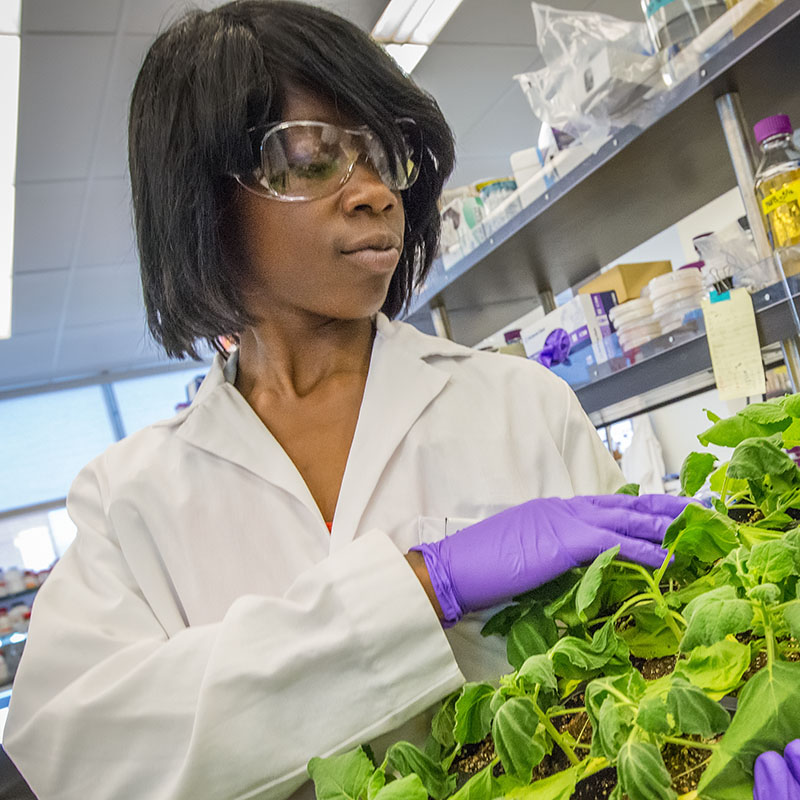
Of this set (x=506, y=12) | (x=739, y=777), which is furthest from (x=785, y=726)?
(x=506, y=12)

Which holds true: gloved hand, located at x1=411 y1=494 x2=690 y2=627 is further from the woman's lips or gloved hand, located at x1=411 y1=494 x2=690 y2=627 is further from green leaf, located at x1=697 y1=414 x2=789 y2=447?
the woman's lips

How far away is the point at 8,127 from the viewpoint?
386 centimetres

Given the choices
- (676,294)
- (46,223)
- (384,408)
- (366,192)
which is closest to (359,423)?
(384,408)

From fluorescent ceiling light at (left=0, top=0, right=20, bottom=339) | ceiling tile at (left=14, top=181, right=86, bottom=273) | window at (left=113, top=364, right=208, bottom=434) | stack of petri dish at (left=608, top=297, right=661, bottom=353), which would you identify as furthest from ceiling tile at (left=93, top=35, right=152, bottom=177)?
window at (left=113, top=364, right=208, bottom=434)

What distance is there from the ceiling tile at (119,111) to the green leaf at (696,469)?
295cm

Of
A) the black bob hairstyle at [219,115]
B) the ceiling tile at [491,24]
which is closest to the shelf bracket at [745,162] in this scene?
the black bob hairstyle at [219,115]

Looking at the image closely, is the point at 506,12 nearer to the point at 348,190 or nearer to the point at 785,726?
the point at 348,190

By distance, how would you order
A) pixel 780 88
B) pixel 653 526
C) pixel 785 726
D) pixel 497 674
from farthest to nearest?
pixel 780 88 → pixel 497 674 → pixel 653 526 → pixel 785 726

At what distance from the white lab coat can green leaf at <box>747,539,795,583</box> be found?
44 cm

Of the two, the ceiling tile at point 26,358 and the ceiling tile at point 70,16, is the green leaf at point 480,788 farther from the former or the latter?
the ceiling tile at point 26,358

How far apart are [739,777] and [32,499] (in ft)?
27.6

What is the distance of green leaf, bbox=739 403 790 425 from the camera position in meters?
0.62

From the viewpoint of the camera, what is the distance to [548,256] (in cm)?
232

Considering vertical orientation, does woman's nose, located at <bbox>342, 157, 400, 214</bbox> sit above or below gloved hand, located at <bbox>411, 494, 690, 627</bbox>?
above
